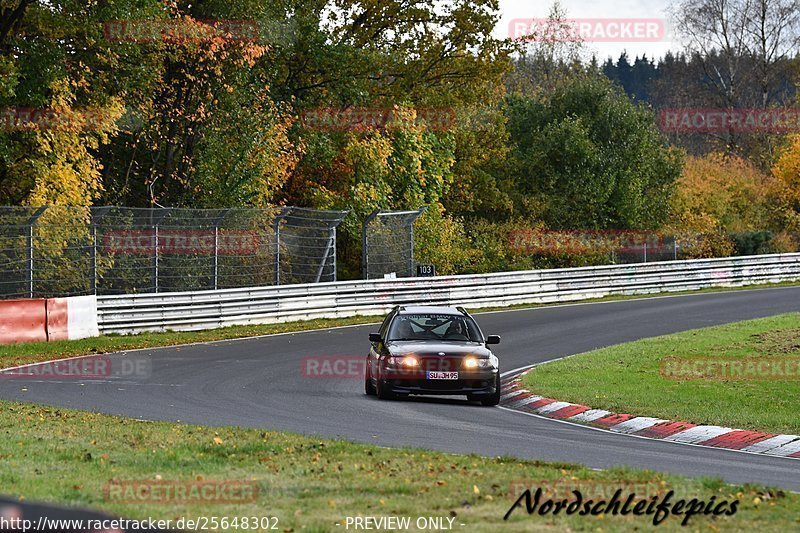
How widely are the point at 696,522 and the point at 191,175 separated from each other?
30499 mm

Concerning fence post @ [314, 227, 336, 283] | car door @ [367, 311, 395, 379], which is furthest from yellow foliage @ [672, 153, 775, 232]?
car door @ [367, 311, 395, 379]

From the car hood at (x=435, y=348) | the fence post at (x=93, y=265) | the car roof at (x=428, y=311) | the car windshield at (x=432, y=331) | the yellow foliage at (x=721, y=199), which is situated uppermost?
the yellow foliage at (x=721, y=199)

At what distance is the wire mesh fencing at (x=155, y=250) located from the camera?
26109mm

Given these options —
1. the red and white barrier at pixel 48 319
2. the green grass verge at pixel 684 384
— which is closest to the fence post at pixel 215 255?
the red and white barrier at pixel 48 319

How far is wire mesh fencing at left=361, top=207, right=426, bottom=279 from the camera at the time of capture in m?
33.5

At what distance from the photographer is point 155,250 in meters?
28.4

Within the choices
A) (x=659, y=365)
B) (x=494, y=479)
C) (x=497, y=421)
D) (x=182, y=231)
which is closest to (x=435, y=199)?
(x=182, y=231)

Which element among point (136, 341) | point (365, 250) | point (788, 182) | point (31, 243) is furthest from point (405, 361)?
point (788, 182)

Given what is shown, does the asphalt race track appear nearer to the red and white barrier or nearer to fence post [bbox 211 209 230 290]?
the red and white barrier

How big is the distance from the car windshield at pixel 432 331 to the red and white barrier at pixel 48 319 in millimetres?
9513

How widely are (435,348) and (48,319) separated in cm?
1083

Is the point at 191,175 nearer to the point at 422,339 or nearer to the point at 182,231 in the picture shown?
the point at 182,231

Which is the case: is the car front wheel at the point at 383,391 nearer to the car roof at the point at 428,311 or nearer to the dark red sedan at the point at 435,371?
the dark red sedan at the point at 435,371

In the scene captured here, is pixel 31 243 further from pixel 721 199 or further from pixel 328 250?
pixel 721 199
